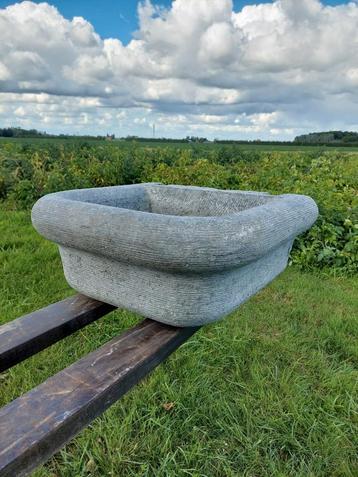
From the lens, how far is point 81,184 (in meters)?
5.33

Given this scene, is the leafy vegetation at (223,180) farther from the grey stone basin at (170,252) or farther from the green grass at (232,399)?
the grey stone basin at (170,252)

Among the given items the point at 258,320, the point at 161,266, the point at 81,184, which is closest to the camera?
the point at 161,266

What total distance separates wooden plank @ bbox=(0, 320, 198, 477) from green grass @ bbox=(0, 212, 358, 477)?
0.57 meters

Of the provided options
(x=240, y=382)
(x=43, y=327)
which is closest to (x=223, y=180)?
(x=240, y=382)

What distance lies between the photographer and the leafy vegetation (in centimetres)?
331

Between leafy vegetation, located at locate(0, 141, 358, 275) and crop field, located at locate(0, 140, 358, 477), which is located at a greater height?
leafy vegetation, located at locate(0, 141, 358, 275)

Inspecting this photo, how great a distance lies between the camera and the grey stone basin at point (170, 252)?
779 mm

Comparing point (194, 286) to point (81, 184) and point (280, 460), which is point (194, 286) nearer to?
point (280, 460)

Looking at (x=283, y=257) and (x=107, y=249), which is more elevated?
(x=107, y=249)

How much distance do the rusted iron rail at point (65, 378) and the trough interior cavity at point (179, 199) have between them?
372 mm

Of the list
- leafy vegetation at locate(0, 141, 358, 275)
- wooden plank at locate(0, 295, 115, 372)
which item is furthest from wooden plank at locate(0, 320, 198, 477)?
leafy vegetation at locate(0, 141, 358, 275)

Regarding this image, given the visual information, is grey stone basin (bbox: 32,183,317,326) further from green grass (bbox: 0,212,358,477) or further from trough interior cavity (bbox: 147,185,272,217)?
green grass (bbox: 0,212,358,477)

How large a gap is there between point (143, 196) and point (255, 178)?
12.0ft

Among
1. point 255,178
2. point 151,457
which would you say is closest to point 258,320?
point 151,457
